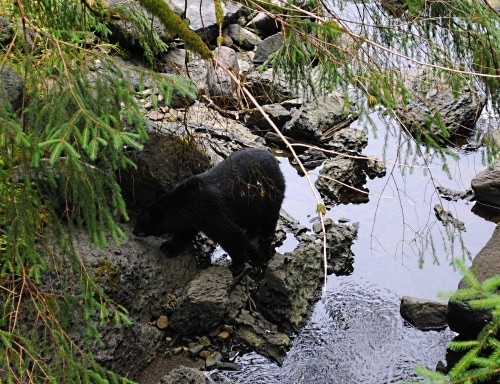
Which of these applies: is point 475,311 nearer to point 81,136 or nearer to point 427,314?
point 427,314

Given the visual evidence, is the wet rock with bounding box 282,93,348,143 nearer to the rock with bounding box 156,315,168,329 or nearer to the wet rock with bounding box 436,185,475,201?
the wet rock with bounding box 436,185,475,201

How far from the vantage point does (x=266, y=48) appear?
1326cm

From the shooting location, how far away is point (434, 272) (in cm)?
809

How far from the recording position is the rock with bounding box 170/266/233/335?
6984 mm

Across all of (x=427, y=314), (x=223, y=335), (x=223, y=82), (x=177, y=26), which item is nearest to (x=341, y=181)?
(x=223, y=82)

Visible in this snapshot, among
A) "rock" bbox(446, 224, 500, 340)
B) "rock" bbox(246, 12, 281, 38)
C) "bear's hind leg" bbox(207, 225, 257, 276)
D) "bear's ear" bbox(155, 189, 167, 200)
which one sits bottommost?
"bear's hind leg" bbox(207, 225, 257, 276)

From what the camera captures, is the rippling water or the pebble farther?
the pebble

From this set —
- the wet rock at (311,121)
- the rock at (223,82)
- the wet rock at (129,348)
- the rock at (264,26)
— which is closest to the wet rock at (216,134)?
the rock at (223,82)

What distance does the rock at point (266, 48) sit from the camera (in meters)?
13.1

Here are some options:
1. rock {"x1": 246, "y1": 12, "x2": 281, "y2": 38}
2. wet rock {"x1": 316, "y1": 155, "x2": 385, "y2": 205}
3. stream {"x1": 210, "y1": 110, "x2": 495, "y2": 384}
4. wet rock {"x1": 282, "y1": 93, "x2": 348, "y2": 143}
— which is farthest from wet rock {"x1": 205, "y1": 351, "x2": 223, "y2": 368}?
rock {"x1": 246, "y1": 12, "x2": 281, "y2": 38}

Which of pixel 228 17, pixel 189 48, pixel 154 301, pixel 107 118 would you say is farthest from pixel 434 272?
pixel 228 17

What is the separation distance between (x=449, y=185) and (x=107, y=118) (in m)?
7.23

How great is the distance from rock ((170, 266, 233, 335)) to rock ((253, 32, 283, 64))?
271 inches

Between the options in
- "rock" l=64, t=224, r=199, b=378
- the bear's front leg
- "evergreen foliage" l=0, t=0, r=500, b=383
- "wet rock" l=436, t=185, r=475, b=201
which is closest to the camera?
"evergreen foliage" l=0, t=0, r=500, b=383
